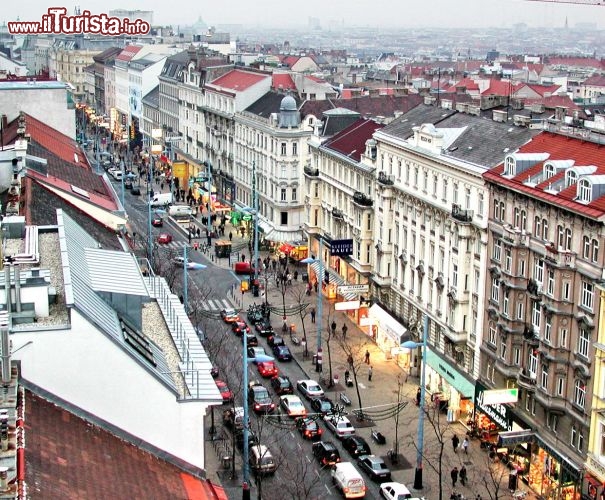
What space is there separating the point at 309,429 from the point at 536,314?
16652 mm

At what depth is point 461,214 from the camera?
72.0 metres

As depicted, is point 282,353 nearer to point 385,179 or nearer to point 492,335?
point 385,179

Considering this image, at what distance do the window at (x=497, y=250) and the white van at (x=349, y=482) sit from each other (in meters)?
17.2

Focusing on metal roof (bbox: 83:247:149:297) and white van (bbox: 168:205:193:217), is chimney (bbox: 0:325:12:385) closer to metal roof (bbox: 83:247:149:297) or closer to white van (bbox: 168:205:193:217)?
metal roof (bbox: 83:247:149:297)

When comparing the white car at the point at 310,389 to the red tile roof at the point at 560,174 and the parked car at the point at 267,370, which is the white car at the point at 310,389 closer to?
the parked car at the point at 267,370

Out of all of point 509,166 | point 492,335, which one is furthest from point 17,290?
point 492,335

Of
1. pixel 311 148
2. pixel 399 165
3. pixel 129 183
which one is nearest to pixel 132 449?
pixel 399 165

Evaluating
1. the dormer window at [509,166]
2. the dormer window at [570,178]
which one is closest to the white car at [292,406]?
the dormer window at [509,166]

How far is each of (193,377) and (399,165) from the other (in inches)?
2152

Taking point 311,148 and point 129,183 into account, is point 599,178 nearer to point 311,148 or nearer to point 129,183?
point 311,148

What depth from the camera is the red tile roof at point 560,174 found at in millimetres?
57344

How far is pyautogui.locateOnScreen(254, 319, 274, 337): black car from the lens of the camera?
91188 millimetres

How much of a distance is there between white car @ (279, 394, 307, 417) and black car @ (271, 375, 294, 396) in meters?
2.93

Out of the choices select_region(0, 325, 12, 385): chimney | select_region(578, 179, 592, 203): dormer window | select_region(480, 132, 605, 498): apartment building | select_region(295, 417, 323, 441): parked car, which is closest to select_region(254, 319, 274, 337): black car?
select_region(295, 417, 323, 441): parked car
